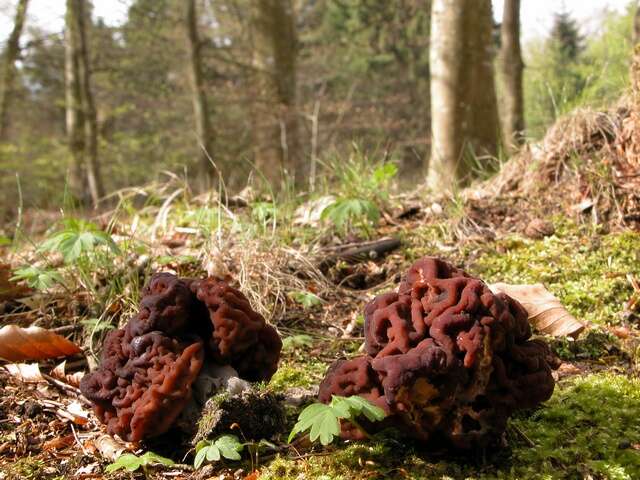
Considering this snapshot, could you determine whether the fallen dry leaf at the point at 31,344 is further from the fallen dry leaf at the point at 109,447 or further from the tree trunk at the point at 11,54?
the tree trunk at the point at 11,54

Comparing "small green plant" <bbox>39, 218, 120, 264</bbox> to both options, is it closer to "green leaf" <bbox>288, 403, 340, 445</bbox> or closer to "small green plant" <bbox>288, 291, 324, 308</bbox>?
"small green plant" <bbox>288, 291, 324, 308</bbox>

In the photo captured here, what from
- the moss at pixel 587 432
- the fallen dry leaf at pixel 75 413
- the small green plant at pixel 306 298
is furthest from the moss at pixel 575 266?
the fallen dry leaf at pixel 75 413

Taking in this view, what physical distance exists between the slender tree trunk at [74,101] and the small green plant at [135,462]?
1235 cm

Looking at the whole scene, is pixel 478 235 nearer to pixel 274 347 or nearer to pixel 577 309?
pixel 577 309

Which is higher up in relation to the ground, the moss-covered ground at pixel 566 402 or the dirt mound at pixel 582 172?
the dirt mound at pixel 582 172

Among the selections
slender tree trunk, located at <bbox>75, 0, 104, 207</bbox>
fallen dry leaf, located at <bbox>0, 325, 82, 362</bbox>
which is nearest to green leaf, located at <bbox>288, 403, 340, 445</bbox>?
fallen dry leaf, located at <bbox>0, 325, 82, 362</bbox>

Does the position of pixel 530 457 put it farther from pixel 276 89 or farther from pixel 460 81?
pixel 276 89

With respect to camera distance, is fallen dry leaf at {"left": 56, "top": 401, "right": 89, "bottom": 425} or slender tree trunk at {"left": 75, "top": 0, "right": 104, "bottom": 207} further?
slender tree trunk at {"left": 75, "top": 0, "right": 104, "bottom": 207}

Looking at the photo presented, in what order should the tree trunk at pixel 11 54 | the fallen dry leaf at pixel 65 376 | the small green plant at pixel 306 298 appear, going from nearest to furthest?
1. the fallen dry leaf at pixel 65 376
2. the small green plant at pixel 306 298
3. the tree trunk at pixel 11 54

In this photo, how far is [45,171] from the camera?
17.3 meters

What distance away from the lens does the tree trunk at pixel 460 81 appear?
607 centimetres

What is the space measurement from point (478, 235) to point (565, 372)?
1654mm

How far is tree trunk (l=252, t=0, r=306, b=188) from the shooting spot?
1049 cm

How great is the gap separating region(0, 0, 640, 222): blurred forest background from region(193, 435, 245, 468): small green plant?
84.4 inches
